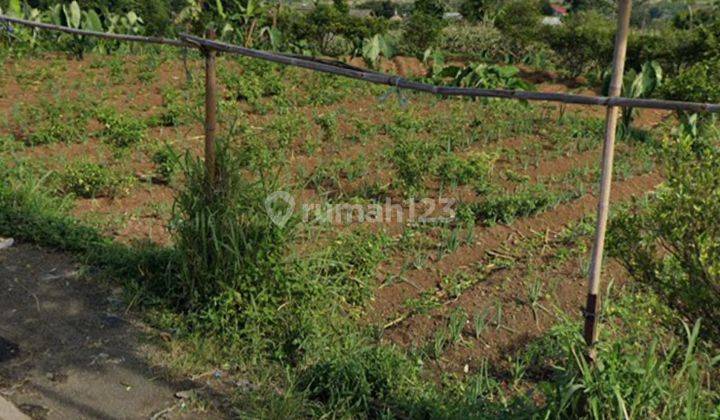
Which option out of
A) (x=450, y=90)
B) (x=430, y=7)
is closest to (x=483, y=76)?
(x=450, y=90)

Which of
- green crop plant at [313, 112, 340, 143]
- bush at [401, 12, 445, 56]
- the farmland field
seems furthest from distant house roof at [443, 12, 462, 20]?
green crop plant at [313, 112, 340, 143]

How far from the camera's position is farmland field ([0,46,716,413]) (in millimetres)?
3871

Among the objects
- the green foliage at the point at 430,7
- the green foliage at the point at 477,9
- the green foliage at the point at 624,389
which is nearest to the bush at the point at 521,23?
the green foliage at the point at 430,7

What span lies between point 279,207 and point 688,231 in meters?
1.96

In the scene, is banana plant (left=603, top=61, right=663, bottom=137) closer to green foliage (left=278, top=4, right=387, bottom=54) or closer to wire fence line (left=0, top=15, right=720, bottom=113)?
wire fence line (left=0, top=15, right=720, bottom=113)

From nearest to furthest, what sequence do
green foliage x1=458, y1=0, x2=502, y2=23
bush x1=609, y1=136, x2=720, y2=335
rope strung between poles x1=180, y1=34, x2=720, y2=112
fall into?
rope strung between poles x1=180, y1=34, x2=720, y2=112
bush x1=609, y1=136, x2=720, y2=335
green foliage x1=458, y1=0, x2=502, y2=23

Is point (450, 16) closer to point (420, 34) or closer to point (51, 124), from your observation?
point (420, 34)

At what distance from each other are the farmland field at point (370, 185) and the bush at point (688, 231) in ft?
0.73

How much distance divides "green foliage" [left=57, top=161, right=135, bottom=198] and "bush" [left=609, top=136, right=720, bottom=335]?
402 cm

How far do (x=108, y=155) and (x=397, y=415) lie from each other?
429 centimetres

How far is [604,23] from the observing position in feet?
42.6

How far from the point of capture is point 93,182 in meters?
5.66

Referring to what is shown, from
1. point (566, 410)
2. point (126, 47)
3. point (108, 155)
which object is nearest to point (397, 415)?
point (566, 410)

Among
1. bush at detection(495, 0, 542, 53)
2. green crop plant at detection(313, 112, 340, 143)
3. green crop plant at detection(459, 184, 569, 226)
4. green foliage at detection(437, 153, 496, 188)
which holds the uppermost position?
bush at detection(495, 0, 542, 53)
